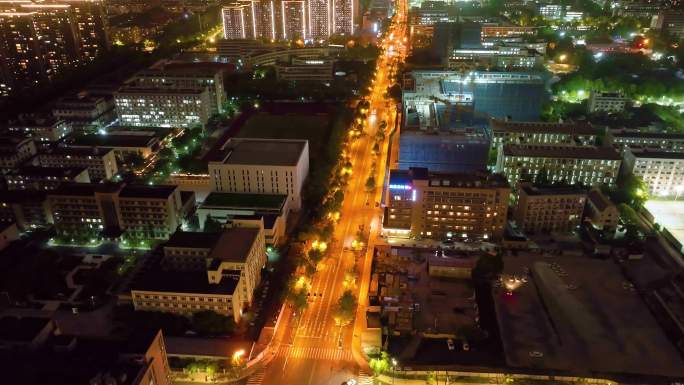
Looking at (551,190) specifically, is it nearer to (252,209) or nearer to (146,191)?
(252,209)

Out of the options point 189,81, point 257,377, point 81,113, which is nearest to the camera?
point 257,377

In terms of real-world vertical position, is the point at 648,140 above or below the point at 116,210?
above

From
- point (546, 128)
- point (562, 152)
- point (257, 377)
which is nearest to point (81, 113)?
point (257, 377)

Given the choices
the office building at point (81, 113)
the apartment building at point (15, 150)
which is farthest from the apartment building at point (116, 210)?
the office building at point (81, 113)

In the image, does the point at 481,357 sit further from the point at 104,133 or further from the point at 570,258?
the point at 104,133

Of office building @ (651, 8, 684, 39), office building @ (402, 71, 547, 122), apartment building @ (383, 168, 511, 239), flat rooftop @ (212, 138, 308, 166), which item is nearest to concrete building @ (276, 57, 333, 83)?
office building @ (402, 71, 547, 122)
